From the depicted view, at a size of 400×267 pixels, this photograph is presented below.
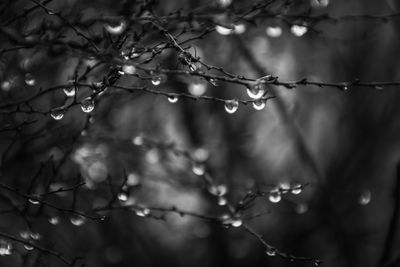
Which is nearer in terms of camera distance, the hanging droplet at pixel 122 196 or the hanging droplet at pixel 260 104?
the hanging droplet at pixel 260 104

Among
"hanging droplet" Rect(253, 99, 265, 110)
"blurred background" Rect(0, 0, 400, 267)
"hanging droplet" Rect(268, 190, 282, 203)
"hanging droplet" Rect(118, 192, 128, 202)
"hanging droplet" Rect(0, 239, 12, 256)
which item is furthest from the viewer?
"blurred background" Rect(0, 0, 400, 267)

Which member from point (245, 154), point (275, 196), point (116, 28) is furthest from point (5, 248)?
point (245, 154)

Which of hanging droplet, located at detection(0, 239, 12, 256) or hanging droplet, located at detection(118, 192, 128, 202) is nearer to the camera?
hanging droplet, located at detection(0, 239, 12, 256)

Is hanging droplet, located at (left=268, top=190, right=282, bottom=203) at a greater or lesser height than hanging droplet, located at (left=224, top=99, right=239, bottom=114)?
lesser

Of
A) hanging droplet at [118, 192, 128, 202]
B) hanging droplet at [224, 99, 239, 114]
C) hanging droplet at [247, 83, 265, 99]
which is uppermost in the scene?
hanging droplet at [247, 83, 265, 99]

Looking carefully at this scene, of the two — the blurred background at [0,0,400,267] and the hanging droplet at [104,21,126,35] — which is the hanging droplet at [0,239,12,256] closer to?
the blurred background at [0,0,400,267]

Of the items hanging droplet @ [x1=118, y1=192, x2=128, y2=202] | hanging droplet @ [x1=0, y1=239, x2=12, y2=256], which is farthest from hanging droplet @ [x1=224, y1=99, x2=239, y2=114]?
hanging droplet @ [x1=0, y1=239, x2=12, y2=256]

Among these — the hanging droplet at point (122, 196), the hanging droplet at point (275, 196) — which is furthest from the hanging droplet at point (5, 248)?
the hanging droplet at point (275, 196)

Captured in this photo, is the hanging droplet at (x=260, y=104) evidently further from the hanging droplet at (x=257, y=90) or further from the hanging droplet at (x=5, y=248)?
the hanging droplet at (x=5, y=248)

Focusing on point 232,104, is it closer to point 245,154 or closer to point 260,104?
point 260,104

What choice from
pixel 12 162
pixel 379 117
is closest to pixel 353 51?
pixel 379 117

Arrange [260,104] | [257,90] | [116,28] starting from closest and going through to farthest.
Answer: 1. [116,28]
2. [257,90]
3. [260,104]
